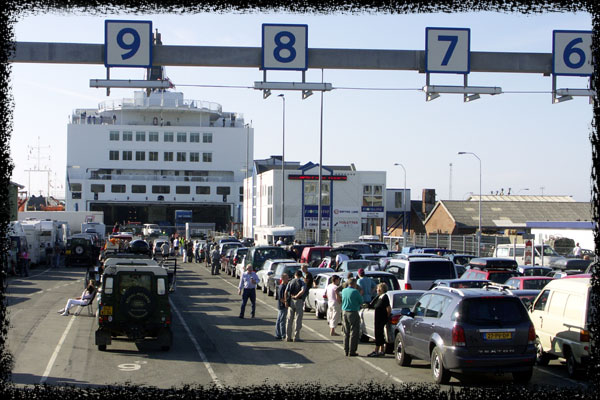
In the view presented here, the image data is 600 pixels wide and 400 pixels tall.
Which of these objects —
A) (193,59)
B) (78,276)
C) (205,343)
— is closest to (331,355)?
(205,343)

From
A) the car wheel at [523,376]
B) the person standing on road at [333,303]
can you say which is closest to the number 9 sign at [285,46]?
the person standing on road at [333,303]

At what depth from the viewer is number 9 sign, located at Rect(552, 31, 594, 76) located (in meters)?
14.9

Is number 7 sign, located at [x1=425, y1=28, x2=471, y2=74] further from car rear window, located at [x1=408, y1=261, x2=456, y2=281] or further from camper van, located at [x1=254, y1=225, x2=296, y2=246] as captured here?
camper van, located at [x1=254, y1=225, x2=296, y2=246]

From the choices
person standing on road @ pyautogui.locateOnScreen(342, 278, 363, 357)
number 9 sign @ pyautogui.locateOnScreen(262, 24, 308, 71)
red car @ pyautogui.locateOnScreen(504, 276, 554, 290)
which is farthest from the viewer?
red car @ pyautogui.locateOnScreen(504, 276, 554, 290)

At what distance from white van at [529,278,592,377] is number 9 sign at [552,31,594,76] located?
4.46 meters

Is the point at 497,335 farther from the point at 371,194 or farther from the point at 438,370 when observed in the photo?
the point at 371,194

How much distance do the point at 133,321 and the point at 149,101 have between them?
8992cm

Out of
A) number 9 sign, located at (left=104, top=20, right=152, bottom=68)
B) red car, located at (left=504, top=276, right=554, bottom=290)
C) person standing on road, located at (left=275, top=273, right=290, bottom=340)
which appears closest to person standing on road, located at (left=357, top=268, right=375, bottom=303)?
person standing on road, located at (left=275, top=273, right=290, bottom=340)

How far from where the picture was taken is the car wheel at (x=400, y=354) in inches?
554

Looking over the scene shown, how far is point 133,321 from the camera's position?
15.6m

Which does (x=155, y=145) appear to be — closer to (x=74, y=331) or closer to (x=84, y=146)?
(x=84, y=146)

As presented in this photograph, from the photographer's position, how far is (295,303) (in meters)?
17.7

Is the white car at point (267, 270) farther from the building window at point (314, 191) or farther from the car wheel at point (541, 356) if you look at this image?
the building window at point (314, 191)

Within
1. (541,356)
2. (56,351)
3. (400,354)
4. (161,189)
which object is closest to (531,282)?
(541,356)
